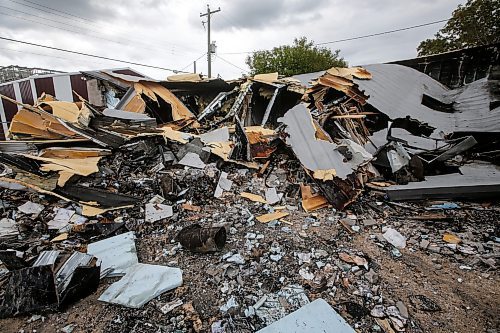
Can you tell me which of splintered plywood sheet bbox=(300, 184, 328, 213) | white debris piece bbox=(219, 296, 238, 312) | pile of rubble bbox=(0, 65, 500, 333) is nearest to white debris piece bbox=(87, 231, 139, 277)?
pile of rubble bbox=(0, 65, 500, 333)

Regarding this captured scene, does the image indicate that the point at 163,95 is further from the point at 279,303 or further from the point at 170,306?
the point at 279,303

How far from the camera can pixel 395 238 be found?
2.76 meters

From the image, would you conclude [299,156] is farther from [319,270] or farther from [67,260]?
[67,260]

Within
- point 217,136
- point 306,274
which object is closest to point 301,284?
point 306,274

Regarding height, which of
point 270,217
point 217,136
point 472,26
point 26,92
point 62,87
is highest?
point 472,26

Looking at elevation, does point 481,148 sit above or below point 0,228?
above

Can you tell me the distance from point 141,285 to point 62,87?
16695 mm

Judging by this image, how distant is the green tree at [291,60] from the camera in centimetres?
1812

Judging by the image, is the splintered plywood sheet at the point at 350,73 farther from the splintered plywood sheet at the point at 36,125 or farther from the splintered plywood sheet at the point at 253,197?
the splintered plywood sheet at the point at 36,125

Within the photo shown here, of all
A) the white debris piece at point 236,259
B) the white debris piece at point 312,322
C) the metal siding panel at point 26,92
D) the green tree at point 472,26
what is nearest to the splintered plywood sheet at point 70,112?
the white debris piece at point 236,259

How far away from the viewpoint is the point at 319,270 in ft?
7.46

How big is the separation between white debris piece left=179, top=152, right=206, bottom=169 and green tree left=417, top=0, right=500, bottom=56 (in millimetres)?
14893

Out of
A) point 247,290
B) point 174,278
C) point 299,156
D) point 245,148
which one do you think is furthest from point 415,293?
point 245,148

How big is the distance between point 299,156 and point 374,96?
10.6 ft
